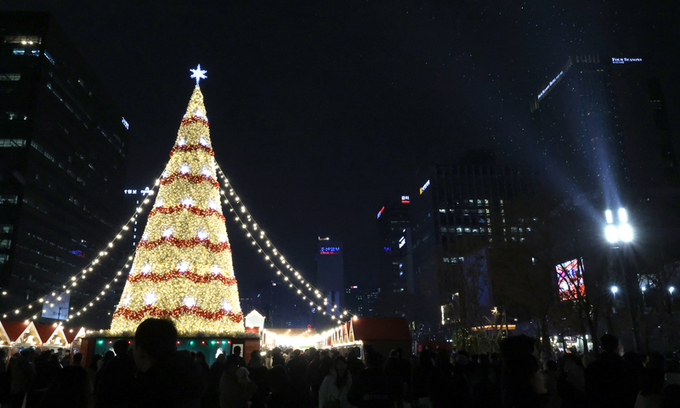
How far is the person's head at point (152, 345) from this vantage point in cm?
352

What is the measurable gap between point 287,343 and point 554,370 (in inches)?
1937

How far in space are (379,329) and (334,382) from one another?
61.4 feet

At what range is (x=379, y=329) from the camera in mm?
25562

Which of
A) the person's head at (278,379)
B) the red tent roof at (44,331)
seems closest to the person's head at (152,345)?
the person's head at (278,379)

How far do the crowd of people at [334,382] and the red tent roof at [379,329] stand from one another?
15.0 meters

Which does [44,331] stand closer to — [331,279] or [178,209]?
[178,209]

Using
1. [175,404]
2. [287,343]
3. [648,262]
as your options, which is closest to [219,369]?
[175,404]

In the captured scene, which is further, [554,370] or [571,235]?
[571,235]

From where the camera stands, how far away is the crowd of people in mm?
3562

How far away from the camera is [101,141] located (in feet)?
316

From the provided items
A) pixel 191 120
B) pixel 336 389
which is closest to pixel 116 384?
pixel 336 389

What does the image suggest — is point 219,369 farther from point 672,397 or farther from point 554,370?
point 672,397

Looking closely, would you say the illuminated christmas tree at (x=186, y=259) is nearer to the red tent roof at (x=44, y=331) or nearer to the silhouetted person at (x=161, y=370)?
the red tent roof at (x=44, y=331)

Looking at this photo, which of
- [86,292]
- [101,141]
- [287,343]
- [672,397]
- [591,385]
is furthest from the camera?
[101,141]
